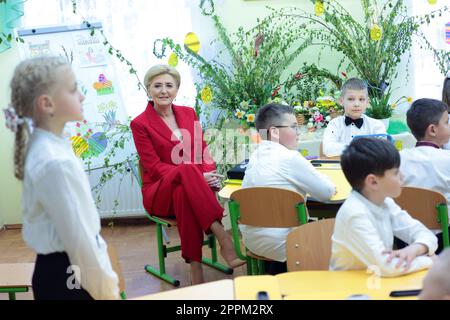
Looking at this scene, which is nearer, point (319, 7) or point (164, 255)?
point (164, 255)

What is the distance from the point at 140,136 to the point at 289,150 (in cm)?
122

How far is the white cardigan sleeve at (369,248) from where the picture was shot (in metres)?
2.04

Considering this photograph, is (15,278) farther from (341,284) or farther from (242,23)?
(242,23)

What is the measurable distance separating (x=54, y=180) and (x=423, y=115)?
2.00m

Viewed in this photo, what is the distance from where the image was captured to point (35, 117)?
1.86 m

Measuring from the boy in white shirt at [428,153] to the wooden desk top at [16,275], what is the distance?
178cm

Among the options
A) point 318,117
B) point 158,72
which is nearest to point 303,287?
point 158,72

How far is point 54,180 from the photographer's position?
5.86 ft

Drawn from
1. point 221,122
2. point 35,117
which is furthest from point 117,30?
point 35,117

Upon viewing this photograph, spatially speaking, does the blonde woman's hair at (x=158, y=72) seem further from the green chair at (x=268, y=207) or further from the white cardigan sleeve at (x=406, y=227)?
the white cardigan sleeve at (x=406, y=227)

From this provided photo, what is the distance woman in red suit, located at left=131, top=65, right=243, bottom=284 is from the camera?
3.80 meters

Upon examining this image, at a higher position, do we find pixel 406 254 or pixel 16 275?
pixel 406 254

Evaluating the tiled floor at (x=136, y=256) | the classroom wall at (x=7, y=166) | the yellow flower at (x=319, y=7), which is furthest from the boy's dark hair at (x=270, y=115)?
the classroom wall at (x=7, y=166)
